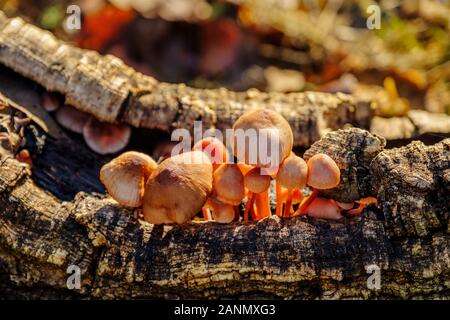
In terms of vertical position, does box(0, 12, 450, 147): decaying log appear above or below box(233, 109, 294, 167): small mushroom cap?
above

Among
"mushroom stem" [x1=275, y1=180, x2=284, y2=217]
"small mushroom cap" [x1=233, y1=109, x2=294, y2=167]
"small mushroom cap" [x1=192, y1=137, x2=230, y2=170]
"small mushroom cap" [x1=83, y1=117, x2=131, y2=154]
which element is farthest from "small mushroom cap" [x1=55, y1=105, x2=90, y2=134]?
"mushroom stem" [x1=275, y1=180, x2=284, y2=217]

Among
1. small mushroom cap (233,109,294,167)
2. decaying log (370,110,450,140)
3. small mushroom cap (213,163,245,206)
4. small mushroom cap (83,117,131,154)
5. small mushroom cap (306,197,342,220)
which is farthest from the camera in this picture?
decaying log (370,110,450,140)

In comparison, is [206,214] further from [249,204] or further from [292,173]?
[292,173]

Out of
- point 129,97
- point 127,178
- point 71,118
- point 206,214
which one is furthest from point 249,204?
point 71,118

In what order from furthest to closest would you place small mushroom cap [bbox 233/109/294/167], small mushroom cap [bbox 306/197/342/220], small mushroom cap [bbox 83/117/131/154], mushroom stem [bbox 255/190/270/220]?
small mushroom cap [bbox 83/117/131/154], mushroom stem [bbox 255/190/270/220], small mushroom cap [bbox 306/197/342/220], small mushroom cap [bbox 233/109/294/167]

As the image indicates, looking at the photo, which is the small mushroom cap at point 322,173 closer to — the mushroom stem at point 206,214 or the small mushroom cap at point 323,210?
the small mushroom cap at point 323,210

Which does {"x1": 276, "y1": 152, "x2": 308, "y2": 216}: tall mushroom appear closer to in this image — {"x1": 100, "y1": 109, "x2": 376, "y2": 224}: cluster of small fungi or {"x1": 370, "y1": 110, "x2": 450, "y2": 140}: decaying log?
{"x1": 100, "y1": 109, "x2": 376, "y2": 224}: cluster of small fungi
